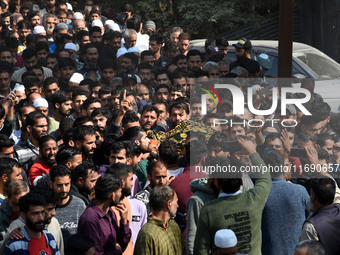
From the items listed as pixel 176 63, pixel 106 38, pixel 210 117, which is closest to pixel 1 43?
pixel 106 38

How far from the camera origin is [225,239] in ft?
19.4

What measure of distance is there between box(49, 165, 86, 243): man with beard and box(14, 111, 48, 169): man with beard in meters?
1.80

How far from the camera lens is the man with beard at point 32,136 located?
30.5ft

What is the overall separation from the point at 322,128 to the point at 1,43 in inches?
323

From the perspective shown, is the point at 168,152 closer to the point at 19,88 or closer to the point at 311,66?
the point at 19,88

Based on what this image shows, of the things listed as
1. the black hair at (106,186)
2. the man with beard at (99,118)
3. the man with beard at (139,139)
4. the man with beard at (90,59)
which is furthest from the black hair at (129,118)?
the man with beard at (90,59)

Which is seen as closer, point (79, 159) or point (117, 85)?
point (79, 159)

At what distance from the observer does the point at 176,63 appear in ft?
46.4

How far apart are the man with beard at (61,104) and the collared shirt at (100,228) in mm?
4362

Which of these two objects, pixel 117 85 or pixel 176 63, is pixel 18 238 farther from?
pixel 176 63

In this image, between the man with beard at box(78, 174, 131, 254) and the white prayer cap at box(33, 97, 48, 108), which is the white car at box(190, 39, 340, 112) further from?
the man with beard at box(78, 174, 131, 254)

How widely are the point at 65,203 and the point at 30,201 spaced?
35.6 inches

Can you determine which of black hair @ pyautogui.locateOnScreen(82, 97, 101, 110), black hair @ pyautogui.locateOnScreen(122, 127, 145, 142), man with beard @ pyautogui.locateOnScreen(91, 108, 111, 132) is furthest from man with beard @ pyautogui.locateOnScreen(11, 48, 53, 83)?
black hair @ pyautogui.locateOnScreen(122, 127, 145, 142)

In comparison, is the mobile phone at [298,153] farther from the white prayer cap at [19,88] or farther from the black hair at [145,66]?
the black hair at [145,66]
